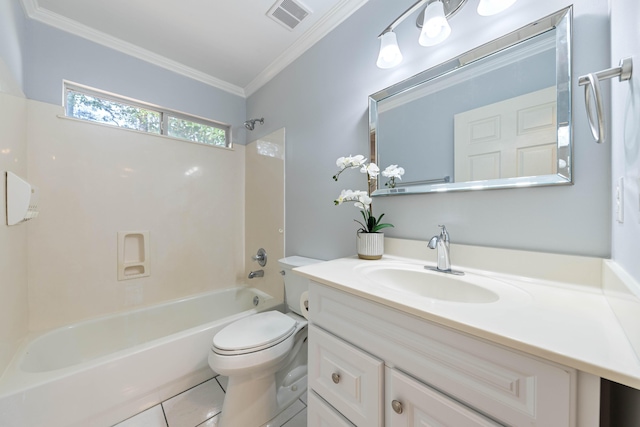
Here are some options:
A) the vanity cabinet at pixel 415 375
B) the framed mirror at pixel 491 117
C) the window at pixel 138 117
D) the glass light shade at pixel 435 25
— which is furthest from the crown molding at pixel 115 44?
the vanity cabinet at pixel 415 375

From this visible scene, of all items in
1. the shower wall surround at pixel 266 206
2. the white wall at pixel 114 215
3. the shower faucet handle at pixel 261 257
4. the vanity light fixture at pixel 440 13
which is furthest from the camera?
the shower faucet handle at pixel 261 257

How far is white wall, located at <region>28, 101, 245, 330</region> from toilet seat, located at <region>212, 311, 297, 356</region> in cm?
108

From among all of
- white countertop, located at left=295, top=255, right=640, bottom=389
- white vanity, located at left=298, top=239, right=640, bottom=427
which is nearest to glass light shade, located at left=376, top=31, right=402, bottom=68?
white vanity, located at left=298, top=239, right=640, bottom=427

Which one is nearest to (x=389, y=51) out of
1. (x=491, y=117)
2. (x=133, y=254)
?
(x=491, y=117)

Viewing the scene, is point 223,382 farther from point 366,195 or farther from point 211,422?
point 366,195

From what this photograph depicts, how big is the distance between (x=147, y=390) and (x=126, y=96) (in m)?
2.05

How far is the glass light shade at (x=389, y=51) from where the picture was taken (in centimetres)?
114

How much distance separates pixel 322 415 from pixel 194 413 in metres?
0.90

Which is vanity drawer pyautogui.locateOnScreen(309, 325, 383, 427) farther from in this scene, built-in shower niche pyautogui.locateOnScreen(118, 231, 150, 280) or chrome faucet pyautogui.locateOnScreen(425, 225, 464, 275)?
built-in shower niche pyautogui.locateOnScreen(118, 231, 150, 280)

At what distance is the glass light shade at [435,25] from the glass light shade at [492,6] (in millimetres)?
117

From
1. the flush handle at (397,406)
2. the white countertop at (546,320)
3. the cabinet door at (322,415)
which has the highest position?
the white countertop at (546,320)

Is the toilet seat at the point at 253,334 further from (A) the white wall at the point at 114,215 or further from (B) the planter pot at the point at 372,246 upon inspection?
(A) the white wall at the point at 114,215

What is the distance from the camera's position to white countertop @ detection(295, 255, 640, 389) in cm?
37

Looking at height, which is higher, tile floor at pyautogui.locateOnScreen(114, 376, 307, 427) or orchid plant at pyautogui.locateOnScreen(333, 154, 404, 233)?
orchid plant at pyautogui.locateOnScreen(333, 154, 404, 233)
